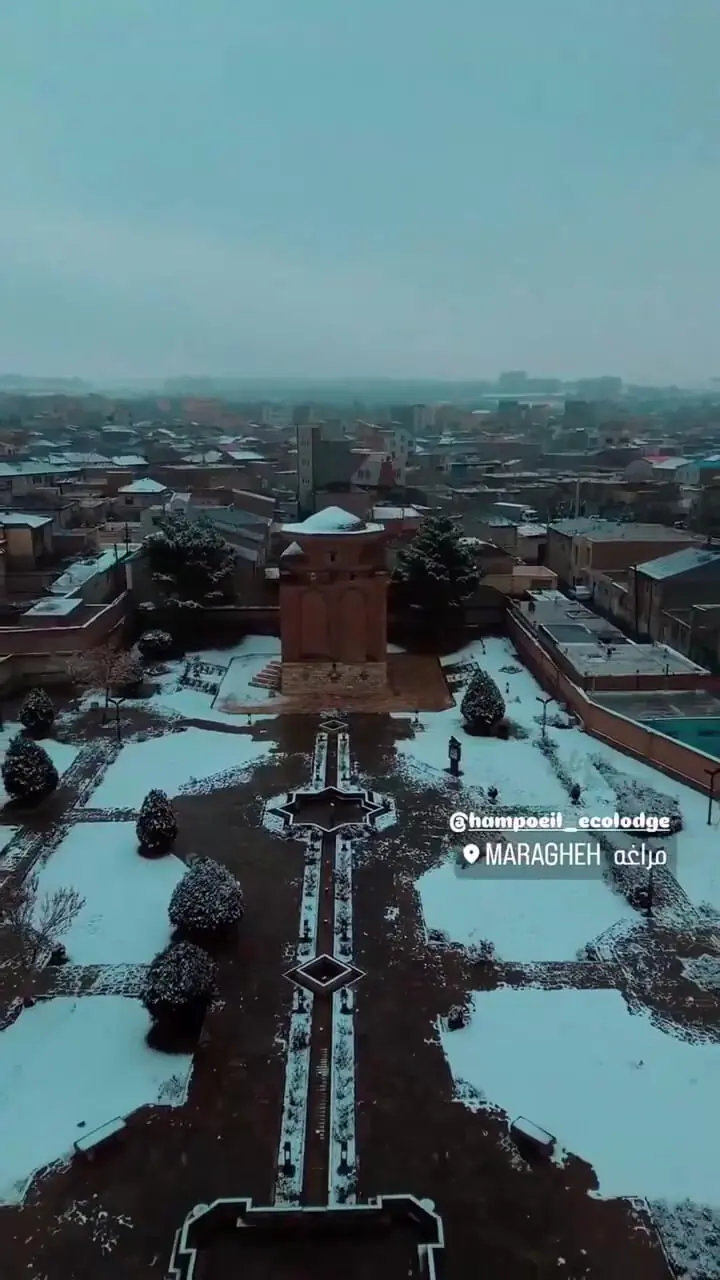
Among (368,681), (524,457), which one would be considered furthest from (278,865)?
(524,457)

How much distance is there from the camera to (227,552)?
88.3ft

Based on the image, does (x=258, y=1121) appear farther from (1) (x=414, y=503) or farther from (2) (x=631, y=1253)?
(1) (x=414, y=503)

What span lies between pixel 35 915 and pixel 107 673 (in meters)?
8.67

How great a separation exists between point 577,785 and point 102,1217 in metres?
10.8

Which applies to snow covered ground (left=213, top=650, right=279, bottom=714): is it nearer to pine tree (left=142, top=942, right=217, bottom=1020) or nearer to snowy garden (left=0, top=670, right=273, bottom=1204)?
snowy garden (left=0, top=670, right=273, bottom=1204)

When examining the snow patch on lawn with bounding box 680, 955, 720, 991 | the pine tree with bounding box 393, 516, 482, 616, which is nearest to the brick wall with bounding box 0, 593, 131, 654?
the pine tree with bounding box 393, 516, 482, 616

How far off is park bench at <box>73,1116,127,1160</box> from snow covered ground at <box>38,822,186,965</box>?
9.26 ft

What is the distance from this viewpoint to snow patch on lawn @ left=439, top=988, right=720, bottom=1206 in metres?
8.60

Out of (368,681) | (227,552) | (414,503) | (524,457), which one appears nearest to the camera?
(368,681)

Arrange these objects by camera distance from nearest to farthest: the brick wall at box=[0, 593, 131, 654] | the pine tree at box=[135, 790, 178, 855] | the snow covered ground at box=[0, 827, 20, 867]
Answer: the pine tree at box=[135, 790, 178, 855], the snow covered ground at box=[0, 827, 20, 867], the brick wall at box=[0, 593, 131, 654]

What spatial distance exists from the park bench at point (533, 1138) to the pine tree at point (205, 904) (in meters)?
4.76

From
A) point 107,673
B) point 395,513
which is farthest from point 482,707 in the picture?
point 395,513

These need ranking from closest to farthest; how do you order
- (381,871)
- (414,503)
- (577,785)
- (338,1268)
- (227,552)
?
(338,1268) < (381,871) < (577,785) < (227,552) < (414,503)

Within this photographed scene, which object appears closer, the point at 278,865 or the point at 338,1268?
the point at 338,1268
